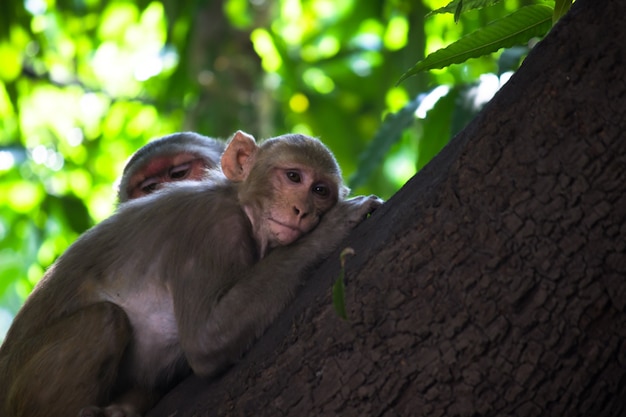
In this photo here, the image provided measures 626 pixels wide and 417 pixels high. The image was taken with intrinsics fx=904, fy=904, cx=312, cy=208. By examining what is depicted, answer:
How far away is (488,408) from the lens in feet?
8.64

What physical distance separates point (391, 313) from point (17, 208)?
669 centimetres

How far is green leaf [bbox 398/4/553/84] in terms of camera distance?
312 cm

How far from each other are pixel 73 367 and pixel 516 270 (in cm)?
206

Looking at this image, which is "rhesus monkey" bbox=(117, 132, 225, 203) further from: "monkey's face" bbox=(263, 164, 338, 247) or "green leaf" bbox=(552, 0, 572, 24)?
"green leaf" bbox=(552, 0, 572, 24)

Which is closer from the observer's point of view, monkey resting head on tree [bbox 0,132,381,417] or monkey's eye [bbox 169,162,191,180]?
monkey resting head on tree [bbox 0,132,381,417]

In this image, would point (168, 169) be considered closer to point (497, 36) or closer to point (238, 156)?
point (238, 156)

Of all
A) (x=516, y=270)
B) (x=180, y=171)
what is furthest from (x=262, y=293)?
(x=180, y=171)

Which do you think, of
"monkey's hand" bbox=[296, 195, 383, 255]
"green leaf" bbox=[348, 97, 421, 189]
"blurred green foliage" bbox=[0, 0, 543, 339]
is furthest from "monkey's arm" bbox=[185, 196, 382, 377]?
"blurred green foliage" bbox=[0, 0, 543, 339]

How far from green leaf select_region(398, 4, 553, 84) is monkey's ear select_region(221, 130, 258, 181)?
5.03 feet

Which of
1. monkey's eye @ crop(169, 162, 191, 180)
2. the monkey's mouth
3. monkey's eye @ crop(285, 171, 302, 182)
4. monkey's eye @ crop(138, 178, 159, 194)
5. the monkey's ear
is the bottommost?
the monkey's mouth

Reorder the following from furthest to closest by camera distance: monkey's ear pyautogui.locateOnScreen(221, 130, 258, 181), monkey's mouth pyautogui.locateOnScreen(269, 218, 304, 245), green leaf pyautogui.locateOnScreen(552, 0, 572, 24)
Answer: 1. monkey's ear pyautogui.locateOnScreen(221, 130, 258, 181)
2. monkey's mouth pyautogui.locateOnScreen(269, 218, 304, 245)
3. green leaf pyautogui.locateOnScreen(552, 0, 572, 24)

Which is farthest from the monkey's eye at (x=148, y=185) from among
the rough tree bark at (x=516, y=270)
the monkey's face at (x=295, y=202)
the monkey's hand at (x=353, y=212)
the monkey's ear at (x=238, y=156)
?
the rough tree bark at (x=516, y=270)

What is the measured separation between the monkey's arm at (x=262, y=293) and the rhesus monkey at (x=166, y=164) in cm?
227

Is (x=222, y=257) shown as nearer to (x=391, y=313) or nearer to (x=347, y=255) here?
(x=347, y=255)
